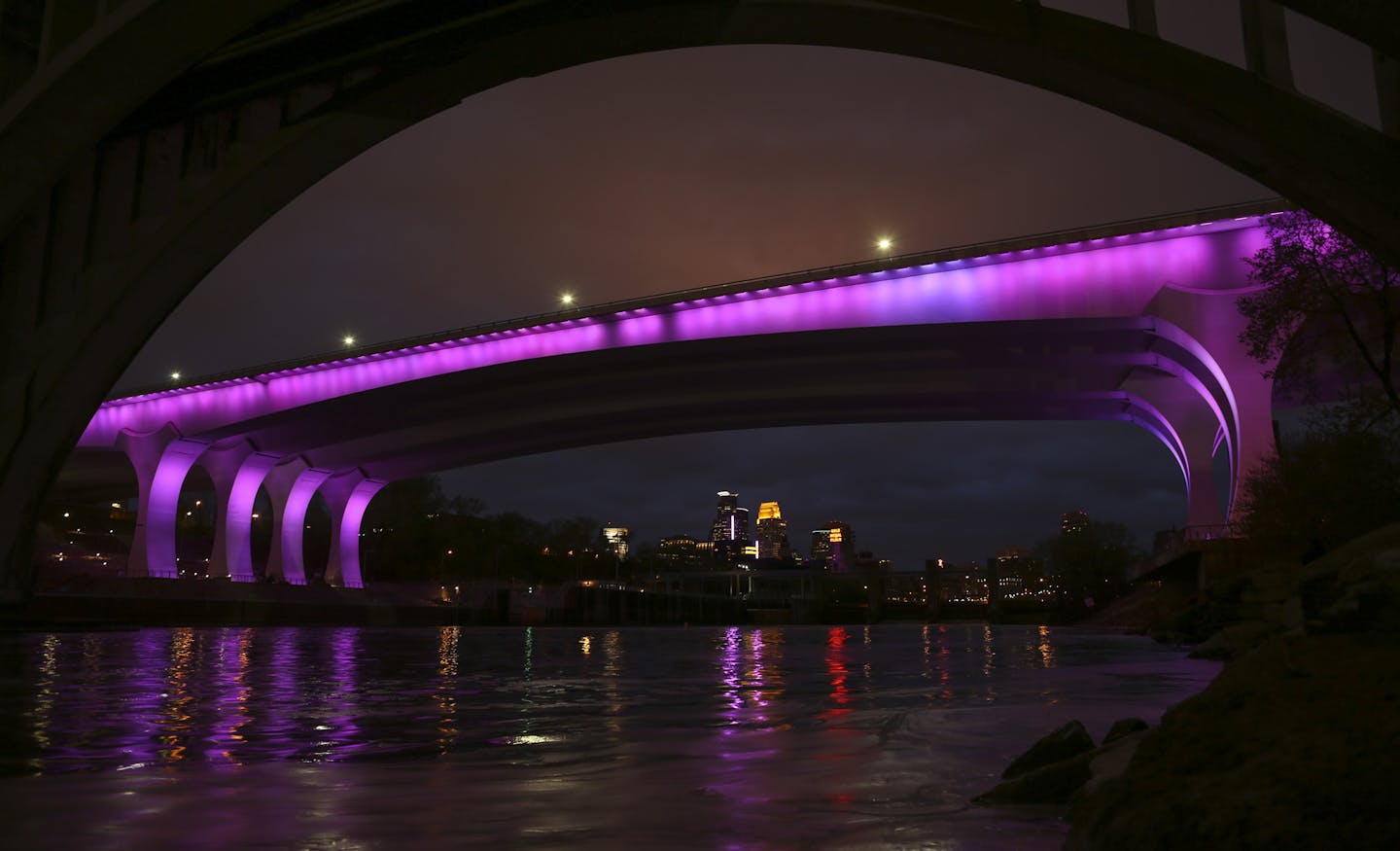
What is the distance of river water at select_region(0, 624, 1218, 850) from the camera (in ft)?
13.5

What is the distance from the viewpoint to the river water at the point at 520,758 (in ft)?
13.5

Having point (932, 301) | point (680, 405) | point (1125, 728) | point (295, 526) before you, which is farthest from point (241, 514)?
point (1125, 728)

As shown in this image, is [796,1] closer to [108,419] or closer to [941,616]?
[108,419]

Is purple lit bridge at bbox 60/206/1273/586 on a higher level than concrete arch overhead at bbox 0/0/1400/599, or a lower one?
higher

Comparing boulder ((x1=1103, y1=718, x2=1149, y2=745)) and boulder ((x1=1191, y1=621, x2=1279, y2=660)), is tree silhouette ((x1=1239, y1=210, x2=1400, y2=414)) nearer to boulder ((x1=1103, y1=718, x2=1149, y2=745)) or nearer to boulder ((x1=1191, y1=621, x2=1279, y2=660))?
boulder ((x1=1191, y1=621, x2=1279, y2=660))

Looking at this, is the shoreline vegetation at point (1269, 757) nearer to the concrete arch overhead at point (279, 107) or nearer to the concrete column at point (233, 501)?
the concrete arch overhead at point (279, 107)

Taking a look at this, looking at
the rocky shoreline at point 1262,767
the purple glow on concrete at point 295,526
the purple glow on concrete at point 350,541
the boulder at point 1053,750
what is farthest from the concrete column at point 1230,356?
the purple glow on concrete at point 350,541

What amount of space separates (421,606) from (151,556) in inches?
730

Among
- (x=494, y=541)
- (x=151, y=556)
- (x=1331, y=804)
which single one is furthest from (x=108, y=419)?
(x=1331, y=804)

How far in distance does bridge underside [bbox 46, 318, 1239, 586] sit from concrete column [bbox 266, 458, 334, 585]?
13 centimetres

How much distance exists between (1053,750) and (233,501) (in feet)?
251

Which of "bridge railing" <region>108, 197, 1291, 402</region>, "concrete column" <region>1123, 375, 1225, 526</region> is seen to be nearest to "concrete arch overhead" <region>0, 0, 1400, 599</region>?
"bridge railing" <region>108, 197, 1291, 402</region>

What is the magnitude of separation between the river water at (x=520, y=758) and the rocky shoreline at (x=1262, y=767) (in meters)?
0.63

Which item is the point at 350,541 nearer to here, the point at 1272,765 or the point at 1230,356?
the point at 1230,356
